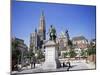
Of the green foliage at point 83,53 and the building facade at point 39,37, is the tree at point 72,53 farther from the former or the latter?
the building facade at point 39,37

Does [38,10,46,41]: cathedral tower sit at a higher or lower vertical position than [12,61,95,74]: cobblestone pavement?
higher

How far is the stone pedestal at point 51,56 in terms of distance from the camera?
284 cm

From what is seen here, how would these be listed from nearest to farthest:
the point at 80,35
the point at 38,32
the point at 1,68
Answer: the point at 1,68 → the point at 38,32 → the point at 80,35

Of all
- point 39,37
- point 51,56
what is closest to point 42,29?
point 39,37

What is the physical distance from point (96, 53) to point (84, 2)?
837 millimetres

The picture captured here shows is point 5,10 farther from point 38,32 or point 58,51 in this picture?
point 58,51

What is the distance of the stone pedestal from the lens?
2.84 metres

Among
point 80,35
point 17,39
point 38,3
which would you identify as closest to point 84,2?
point 80,35

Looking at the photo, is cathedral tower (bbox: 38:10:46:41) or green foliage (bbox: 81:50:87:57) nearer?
cathedral tower (bbox: 38:10:46:41)

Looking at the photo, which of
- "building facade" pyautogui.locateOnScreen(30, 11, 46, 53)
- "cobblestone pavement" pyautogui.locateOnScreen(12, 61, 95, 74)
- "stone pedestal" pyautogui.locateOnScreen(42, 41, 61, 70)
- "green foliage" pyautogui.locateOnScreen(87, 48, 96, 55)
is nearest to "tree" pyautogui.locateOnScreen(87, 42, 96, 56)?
"green foliage" pyautogui.locateOnScreen(87, 48, 96, 55)

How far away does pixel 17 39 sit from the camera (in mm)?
2686

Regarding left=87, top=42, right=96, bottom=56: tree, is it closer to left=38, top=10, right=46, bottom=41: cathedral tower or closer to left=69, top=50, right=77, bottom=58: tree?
left=69, top=50, right=77, bottom=58: tree

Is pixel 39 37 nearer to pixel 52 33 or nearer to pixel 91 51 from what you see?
pixel 52 33

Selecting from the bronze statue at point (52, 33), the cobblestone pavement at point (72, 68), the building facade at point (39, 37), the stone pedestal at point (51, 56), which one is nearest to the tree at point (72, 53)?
the cobblestone pavement at point (72, 68)
